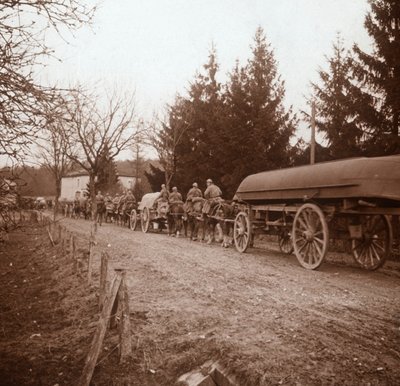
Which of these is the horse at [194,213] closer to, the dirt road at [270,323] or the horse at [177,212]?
the horse at [177,212]

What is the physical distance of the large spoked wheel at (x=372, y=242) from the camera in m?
8.97

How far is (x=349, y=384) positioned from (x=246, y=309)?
2260 mm

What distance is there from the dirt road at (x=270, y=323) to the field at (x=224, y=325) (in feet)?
0.05

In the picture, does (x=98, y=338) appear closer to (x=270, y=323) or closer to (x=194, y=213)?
(x=270, y=323)

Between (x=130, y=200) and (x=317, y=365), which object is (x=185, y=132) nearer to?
(x=130, y=200)

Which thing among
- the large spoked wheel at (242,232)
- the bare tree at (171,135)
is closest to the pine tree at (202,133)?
the bare tree at (171,135)

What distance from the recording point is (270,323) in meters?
5.22

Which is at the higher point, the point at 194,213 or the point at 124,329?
the point at 194,213

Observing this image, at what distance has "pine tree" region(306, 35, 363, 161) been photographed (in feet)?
51.4

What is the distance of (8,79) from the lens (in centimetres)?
484

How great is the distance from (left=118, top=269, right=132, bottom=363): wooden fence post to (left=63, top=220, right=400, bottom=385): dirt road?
7.0 inches

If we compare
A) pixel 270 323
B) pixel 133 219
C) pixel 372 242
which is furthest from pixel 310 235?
pixel 133 219

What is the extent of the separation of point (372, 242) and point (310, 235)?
61.3 inches

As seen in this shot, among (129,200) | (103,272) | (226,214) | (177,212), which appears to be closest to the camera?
(103,272)
